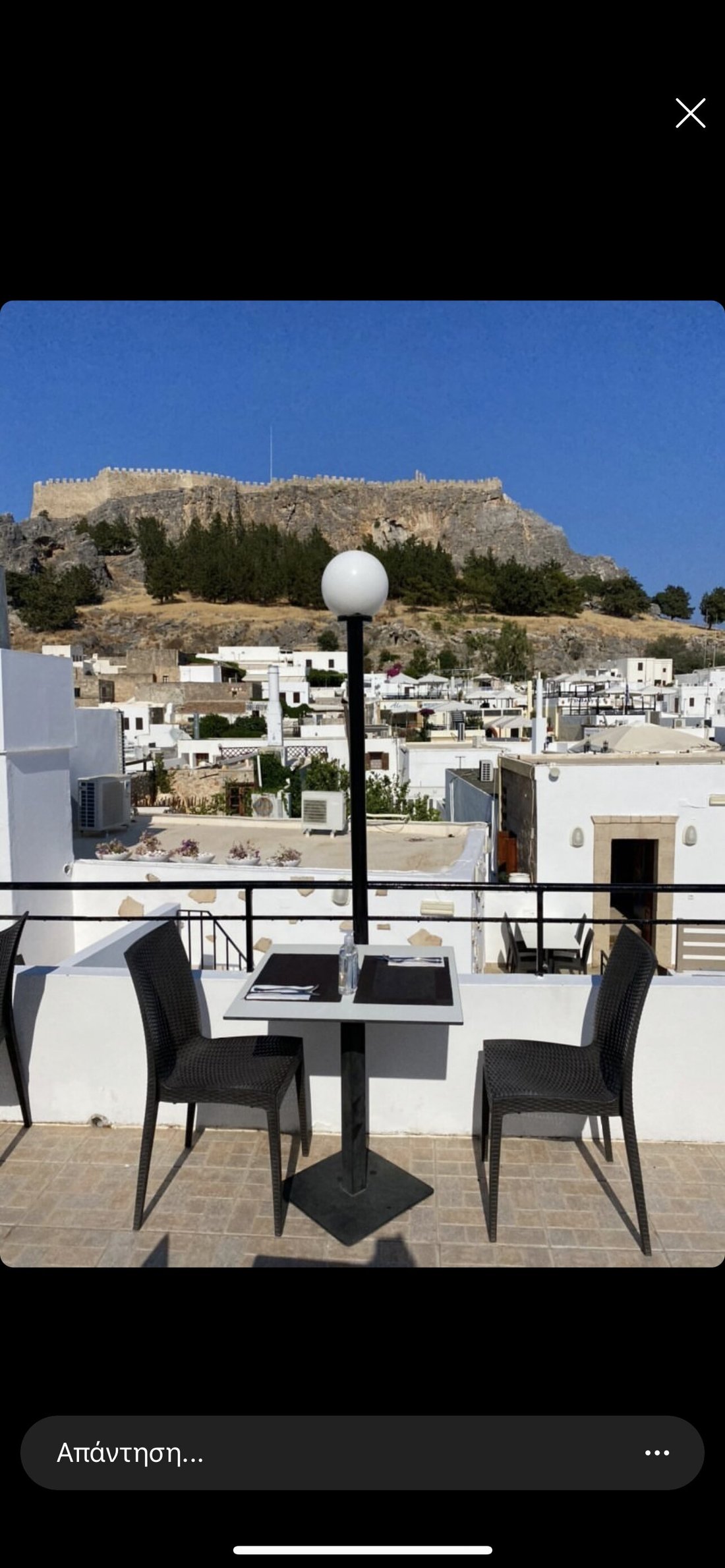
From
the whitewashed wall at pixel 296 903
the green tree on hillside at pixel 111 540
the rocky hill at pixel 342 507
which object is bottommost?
the whitewashed wall at pixel 296 903

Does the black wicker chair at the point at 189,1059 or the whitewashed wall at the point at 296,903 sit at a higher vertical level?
the black wicker chair at the point at 189,1059

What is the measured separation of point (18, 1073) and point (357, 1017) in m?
1.27

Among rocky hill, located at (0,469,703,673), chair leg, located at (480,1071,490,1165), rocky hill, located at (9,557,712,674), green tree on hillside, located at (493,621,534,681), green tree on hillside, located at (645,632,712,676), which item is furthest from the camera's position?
rocky hill, located at (0,469,703,673)

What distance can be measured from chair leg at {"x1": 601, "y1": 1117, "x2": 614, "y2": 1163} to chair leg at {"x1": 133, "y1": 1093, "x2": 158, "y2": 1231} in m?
1.27

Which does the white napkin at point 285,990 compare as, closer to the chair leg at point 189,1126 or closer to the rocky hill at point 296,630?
the chair leg at point 189,1126

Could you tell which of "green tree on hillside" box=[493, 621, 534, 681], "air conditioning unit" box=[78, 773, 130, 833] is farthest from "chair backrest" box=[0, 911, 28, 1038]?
"green tree on hillside" box=[493, 621, 534, 681]

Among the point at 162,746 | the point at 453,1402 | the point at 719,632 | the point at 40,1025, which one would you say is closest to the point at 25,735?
the point at 40,1025

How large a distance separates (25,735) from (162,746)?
16555 mm

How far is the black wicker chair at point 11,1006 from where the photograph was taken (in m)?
2.35

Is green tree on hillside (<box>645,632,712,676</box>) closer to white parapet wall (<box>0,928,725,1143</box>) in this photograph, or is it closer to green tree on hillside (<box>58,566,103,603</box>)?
green tree on hillside (<box>58,566,103,603</box>)

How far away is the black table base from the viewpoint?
194 cm

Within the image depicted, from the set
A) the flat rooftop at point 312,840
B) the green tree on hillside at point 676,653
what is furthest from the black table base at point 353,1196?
the green tree on hillside at point 676,653

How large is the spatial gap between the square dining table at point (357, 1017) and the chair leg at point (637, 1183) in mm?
500
